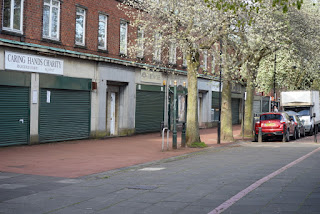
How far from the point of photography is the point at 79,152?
17.4 m

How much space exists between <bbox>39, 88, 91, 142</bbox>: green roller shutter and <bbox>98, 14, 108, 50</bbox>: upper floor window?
115 inches

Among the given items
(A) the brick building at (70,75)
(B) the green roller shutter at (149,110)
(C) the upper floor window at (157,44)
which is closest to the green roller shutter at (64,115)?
(A) the brick building at (70,75)

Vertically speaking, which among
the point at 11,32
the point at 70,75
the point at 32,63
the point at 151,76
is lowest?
the point at 70,75

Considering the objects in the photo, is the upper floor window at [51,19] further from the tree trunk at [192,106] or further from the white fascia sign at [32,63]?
the tree trunk at [192,106]

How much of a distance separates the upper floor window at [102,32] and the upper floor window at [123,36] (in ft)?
5.18

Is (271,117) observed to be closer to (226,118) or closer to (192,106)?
(226,118)

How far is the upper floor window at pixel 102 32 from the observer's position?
2470cm

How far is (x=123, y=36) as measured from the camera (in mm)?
26859

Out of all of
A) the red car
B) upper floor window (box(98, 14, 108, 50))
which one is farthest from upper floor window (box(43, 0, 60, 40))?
the red car

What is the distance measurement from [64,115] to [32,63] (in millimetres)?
3247

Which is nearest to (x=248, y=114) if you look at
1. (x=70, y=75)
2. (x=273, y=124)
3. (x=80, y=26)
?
(x=273, y=124)

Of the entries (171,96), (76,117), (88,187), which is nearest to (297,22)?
(171,96)

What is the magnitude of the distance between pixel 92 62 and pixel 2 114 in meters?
6.44

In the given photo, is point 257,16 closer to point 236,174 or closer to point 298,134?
point 298,134
